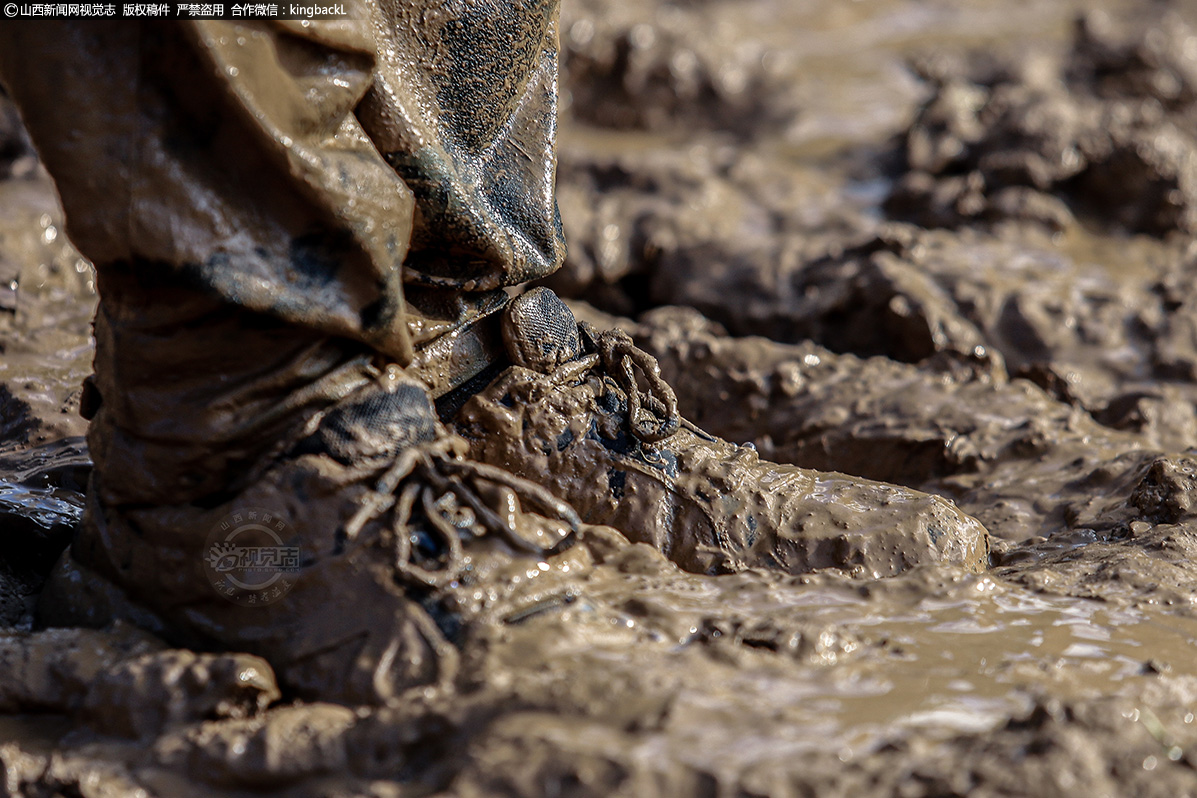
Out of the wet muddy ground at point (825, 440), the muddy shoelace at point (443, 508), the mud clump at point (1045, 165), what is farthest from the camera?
the mud clump at point (1045, 165)

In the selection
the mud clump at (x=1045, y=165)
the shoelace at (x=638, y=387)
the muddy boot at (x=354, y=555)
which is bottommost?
the muddy boot at (x=354, y=555)

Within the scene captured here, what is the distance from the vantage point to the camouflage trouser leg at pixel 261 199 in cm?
153

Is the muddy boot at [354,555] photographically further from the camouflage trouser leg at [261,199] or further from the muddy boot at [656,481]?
the muddy boot at [656,481]

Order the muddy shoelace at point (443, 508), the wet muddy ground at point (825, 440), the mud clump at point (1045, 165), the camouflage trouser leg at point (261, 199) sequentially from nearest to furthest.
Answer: the wet muddy ground at point (825, 440) → the camouflage trouser leg at point (261, 199) → the muddy shoelace at point (443, 508) → the mud clump at point (1045, 165)

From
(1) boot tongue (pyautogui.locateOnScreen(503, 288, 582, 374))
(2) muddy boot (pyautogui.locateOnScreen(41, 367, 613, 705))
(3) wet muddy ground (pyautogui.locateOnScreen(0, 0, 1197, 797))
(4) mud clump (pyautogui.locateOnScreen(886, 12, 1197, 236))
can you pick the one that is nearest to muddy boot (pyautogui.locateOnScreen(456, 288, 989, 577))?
(1) boot tongue (pyautogui.locateOnScreen(503, 288, 582, 374))

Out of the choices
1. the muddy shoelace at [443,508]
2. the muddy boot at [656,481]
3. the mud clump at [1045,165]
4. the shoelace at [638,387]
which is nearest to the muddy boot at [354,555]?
the muddy shoelace at [443,508]

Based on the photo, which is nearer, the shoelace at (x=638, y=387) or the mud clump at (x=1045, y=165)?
the shoelace at (x=638, y=387)

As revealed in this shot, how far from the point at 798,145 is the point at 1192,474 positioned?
4.01 m

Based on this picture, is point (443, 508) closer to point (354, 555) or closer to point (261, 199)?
point (354, 555)

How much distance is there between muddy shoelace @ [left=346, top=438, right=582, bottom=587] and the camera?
5.44 ft

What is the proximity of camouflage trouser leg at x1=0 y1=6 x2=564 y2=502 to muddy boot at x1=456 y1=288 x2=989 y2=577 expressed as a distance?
17cm

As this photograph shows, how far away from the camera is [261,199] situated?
1.62 meters

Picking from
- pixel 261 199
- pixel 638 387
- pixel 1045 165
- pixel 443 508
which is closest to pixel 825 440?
pixel 638 387

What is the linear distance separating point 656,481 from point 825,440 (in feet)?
3.85
